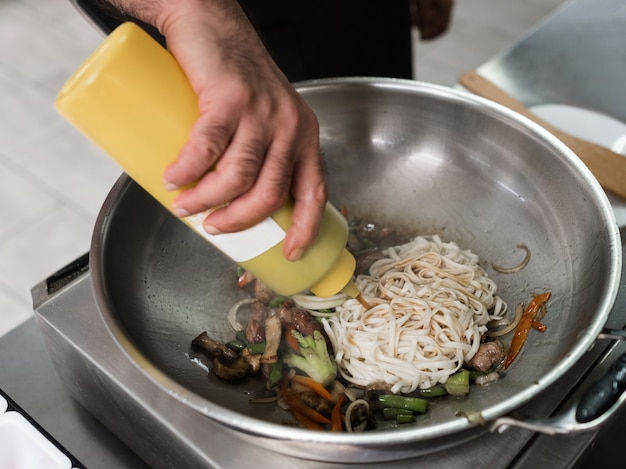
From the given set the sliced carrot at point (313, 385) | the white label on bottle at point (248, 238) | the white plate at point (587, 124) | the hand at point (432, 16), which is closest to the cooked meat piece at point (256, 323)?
the sliced carrot at point (313, 385)

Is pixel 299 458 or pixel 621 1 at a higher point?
pixel 299 458

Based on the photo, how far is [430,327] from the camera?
135 centimetres

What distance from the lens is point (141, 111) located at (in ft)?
3.16

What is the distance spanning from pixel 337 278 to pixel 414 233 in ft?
1.13

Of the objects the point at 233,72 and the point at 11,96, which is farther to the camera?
the point at 11,96

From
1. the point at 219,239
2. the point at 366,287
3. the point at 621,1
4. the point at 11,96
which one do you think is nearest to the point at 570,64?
the point at 621,1

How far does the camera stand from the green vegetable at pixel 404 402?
119cm

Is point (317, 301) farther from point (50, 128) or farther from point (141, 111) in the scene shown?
point (50, 128)

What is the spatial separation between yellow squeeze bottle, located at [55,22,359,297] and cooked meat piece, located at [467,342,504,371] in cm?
44

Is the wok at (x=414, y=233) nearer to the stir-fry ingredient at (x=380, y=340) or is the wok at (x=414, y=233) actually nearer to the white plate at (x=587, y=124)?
the stir-fry ingredient at (x=380, y=340)

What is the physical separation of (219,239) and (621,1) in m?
1.73

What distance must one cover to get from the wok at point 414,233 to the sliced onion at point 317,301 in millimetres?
130

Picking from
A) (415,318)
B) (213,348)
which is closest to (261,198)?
(213,348)

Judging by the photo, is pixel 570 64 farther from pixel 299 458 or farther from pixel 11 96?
pixel 11 96
